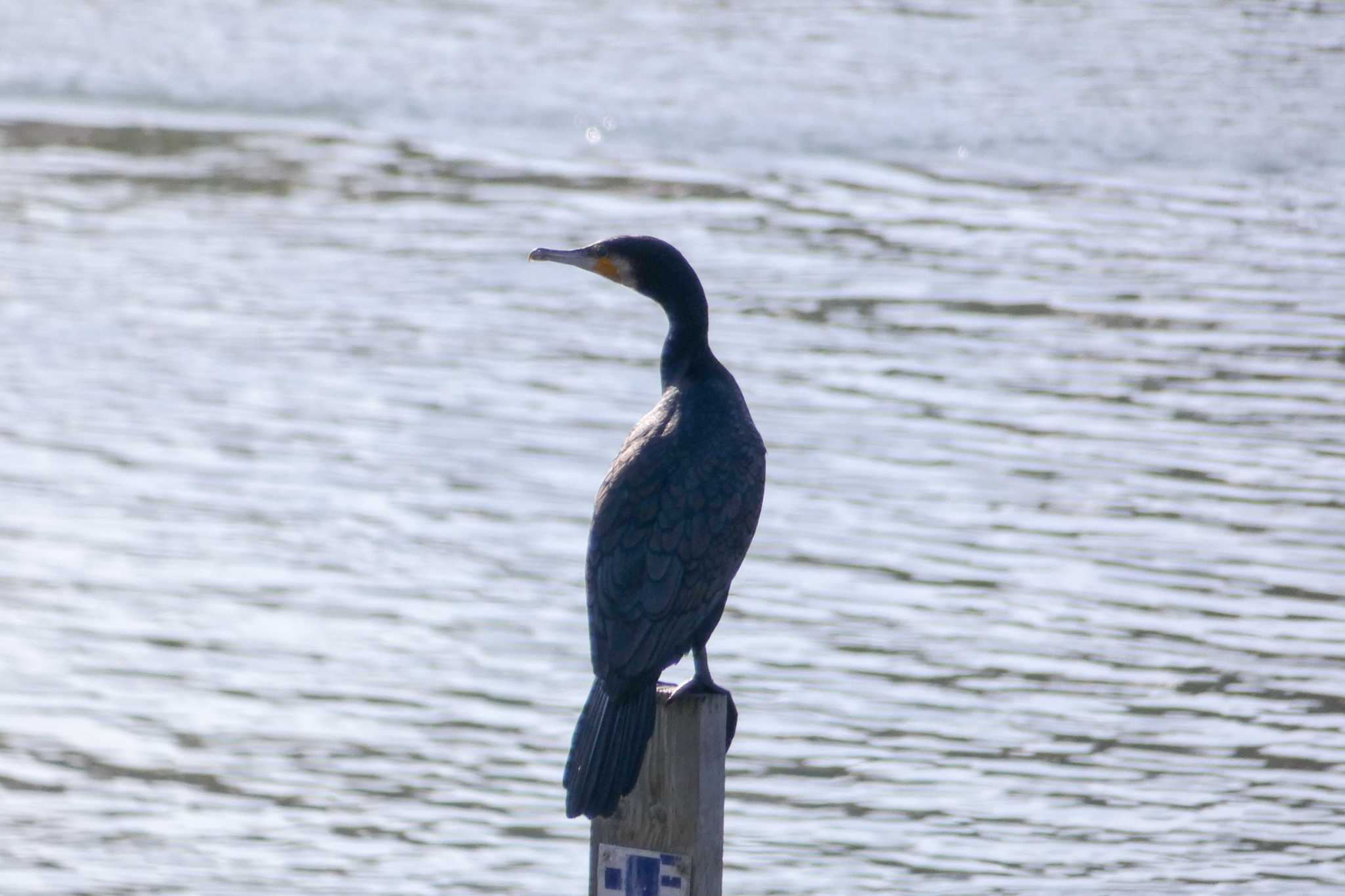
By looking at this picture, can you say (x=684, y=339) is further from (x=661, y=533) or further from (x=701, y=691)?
(x=701, y=691)

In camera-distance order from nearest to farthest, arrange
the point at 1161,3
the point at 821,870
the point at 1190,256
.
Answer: the point at 821,870, the point at 1190,256, the point at 1161,3

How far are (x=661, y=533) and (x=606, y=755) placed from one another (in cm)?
53

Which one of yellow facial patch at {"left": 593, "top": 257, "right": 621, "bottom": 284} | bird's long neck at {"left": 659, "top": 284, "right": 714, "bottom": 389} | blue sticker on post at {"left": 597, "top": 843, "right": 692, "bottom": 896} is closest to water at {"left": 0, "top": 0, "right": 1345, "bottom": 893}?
bird's long neck at {"left": 659, "top": 284, "right": 714, "bottom": 389}

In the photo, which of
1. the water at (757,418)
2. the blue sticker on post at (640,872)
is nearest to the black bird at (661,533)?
the blue sticker on post at (640,872)

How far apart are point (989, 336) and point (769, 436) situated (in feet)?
6.34

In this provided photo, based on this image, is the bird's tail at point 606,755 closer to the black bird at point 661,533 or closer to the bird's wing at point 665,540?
the black bird at point 661,533

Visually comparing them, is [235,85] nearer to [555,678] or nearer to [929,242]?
[929,242]

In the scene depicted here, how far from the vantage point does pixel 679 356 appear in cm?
426

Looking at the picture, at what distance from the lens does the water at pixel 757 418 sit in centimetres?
629

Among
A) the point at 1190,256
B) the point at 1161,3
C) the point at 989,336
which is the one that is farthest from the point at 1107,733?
the point at 1161,3

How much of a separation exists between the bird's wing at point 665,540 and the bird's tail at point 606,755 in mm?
156

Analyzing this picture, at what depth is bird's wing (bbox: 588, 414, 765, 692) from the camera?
375cm

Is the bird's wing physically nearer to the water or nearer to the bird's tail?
the bird's tail

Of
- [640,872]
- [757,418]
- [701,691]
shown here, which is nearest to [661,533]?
[701,691]
